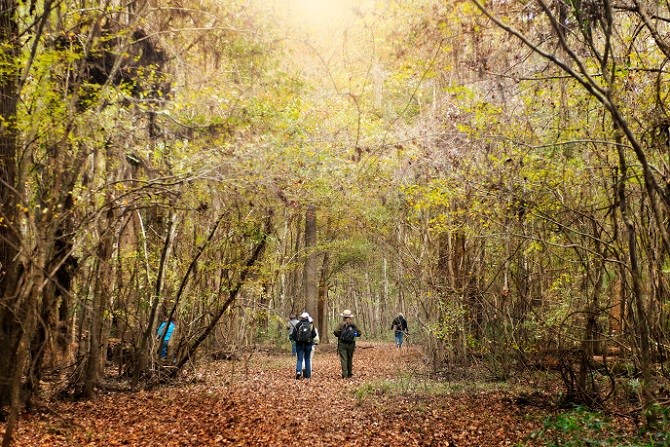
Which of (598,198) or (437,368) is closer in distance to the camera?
(598,198)

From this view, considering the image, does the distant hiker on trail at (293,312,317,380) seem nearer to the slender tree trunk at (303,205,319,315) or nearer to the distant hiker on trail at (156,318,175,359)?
the distant hiker on trail at (156,318,175,359)

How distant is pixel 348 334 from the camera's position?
12.9 m

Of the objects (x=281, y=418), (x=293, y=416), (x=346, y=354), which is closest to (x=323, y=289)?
(x=346, y=354)

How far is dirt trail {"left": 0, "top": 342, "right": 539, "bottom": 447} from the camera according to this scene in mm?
6934

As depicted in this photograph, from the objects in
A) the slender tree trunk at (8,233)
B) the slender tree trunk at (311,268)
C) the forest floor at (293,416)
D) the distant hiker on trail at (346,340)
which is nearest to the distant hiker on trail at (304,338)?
the distant hiker on trail at (346,340)

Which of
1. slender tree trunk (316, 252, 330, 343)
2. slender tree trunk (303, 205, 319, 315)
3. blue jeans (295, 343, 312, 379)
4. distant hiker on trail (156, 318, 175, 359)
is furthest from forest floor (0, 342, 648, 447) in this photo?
slender tree trunk (316, 252, 330, 343)

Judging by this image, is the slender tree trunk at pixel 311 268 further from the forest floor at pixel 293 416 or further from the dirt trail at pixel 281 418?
the dirt trail at pixel 281 418

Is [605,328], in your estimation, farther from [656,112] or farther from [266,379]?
[266,379]

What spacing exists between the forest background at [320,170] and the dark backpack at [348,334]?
1.86m

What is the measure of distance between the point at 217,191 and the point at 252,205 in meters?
0.71

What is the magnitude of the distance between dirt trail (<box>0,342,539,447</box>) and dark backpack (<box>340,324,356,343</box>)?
1686 millimetres

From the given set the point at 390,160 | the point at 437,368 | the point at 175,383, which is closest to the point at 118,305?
the point at 175,383

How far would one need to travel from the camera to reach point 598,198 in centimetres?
789

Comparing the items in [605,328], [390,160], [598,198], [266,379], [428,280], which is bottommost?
[266,379]
